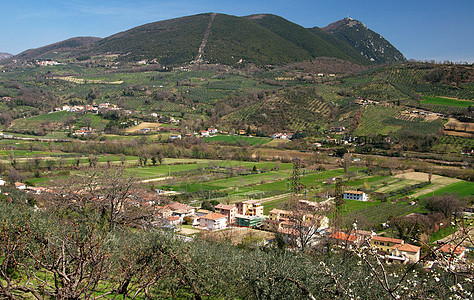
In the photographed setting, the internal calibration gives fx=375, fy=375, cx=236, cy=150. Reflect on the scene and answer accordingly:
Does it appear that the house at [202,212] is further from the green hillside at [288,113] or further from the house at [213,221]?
the green hillside at [288,113]

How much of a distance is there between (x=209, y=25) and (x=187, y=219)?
160 m

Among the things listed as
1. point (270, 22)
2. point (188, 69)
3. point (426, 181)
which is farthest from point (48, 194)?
point (270, 22)

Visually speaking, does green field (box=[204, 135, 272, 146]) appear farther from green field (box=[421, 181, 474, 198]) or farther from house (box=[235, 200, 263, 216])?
house (box=[235, 200, 263, 216])

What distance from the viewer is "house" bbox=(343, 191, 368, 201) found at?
38.2m

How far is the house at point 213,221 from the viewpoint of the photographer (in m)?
29.3

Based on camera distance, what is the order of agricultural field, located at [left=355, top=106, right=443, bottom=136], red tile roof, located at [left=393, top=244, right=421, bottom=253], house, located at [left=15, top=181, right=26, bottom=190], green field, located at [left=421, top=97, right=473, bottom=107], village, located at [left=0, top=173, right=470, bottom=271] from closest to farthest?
village, located at [left=0, top=173, right=470, bottom=271], red tile roof, located at [left=393, top=244, right=421, bottom=253], house, located at [left=15, top=181, right=26, bottom=190], agricultural field, located at [left=355, top=106, right=443, bottom=136], green field, located at [left=421, top=97, right=473, bottom=107]

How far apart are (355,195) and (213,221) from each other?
55.6ft

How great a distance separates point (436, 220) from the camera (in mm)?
28875

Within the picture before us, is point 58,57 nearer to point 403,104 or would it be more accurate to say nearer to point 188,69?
point 188,69

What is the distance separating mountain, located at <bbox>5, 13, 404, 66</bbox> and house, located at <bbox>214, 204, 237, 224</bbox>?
116 m

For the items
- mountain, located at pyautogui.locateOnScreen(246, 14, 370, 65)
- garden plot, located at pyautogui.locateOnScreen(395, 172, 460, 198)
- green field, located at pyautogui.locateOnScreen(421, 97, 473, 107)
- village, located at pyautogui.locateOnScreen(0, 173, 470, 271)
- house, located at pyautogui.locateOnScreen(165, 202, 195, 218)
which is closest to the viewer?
village, located at pyautogui.locateOnScreen(0, 173, 470, 271)

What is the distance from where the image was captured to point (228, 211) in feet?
106

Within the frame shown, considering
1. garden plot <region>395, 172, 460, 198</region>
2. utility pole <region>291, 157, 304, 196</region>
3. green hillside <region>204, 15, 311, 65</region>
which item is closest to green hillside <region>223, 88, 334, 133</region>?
garden plot <region>395, 172, 460, 198</region>

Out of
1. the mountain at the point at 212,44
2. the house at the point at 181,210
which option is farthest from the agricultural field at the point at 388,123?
the mountain at the point at 212,44
